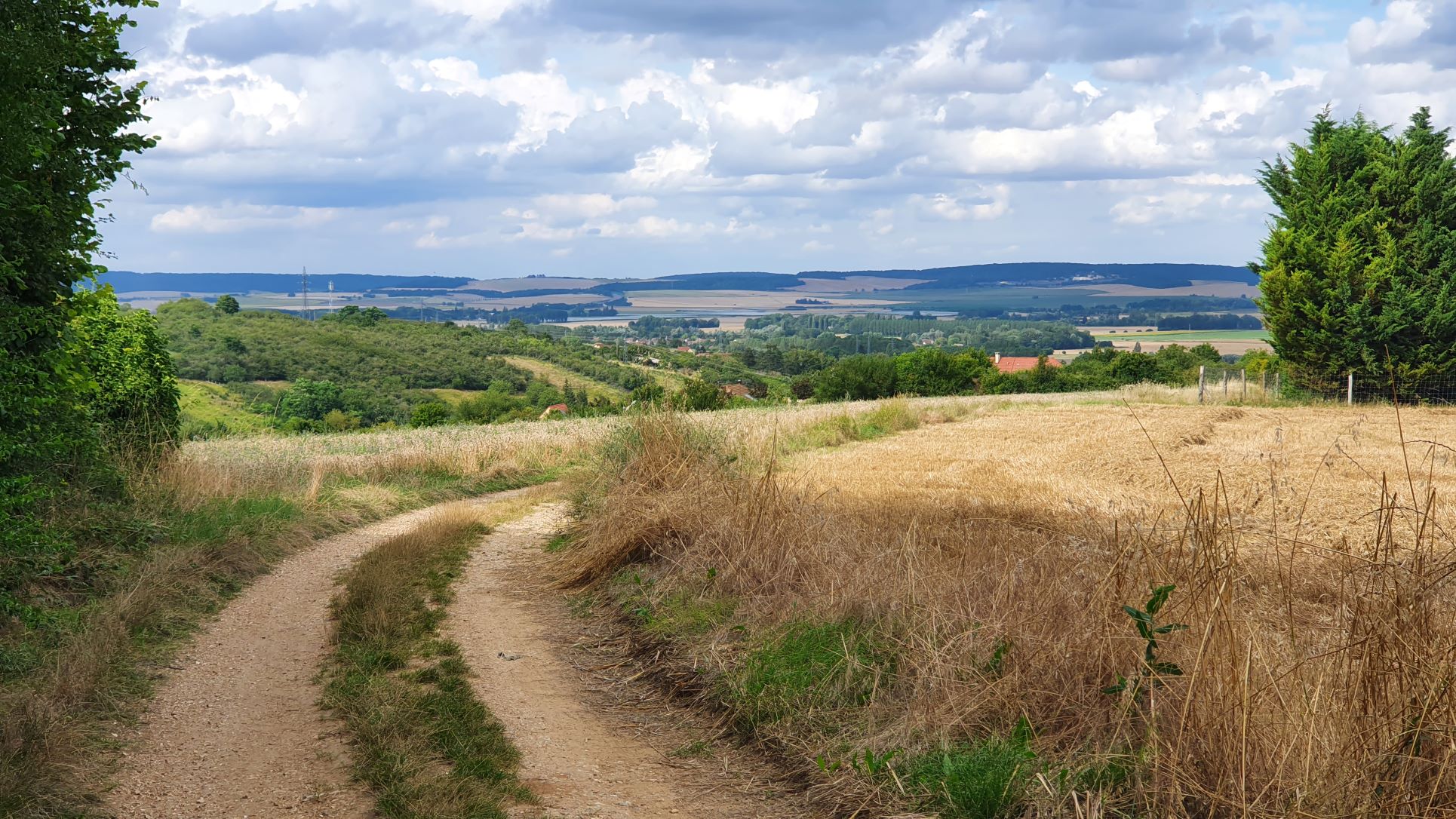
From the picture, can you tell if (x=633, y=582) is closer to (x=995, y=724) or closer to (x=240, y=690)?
(x=240, y=690)

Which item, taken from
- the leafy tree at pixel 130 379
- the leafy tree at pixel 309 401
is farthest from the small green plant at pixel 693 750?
the leafy tree at pixel 309 401

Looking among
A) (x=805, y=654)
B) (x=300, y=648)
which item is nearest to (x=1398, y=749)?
(x=805, y=654)

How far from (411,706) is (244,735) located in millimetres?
969

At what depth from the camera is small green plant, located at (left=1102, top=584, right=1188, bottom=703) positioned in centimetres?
459

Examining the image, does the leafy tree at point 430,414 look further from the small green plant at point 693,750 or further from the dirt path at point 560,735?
the small green plant at point 693,750

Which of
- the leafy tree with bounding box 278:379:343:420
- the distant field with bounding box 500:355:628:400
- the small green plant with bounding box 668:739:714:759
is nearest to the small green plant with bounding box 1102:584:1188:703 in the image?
the small green plant with bounding box 668:739:714:759

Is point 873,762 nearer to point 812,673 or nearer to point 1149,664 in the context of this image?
point 812,673

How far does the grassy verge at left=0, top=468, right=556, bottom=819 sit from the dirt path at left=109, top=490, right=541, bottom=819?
189 mm

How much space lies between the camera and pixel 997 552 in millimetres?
7895

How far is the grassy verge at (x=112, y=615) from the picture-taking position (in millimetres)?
5301

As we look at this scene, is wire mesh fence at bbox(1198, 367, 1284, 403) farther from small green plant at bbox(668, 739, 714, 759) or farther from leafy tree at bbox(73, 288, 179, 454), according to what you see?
small green plant at bbox(668, 739, 714, 759)

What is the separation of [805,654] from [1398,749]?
11.1 feet

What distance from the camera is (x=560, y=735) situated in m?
6.36

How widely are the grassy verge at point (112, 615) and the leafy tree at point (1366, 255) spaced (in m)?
32.2
